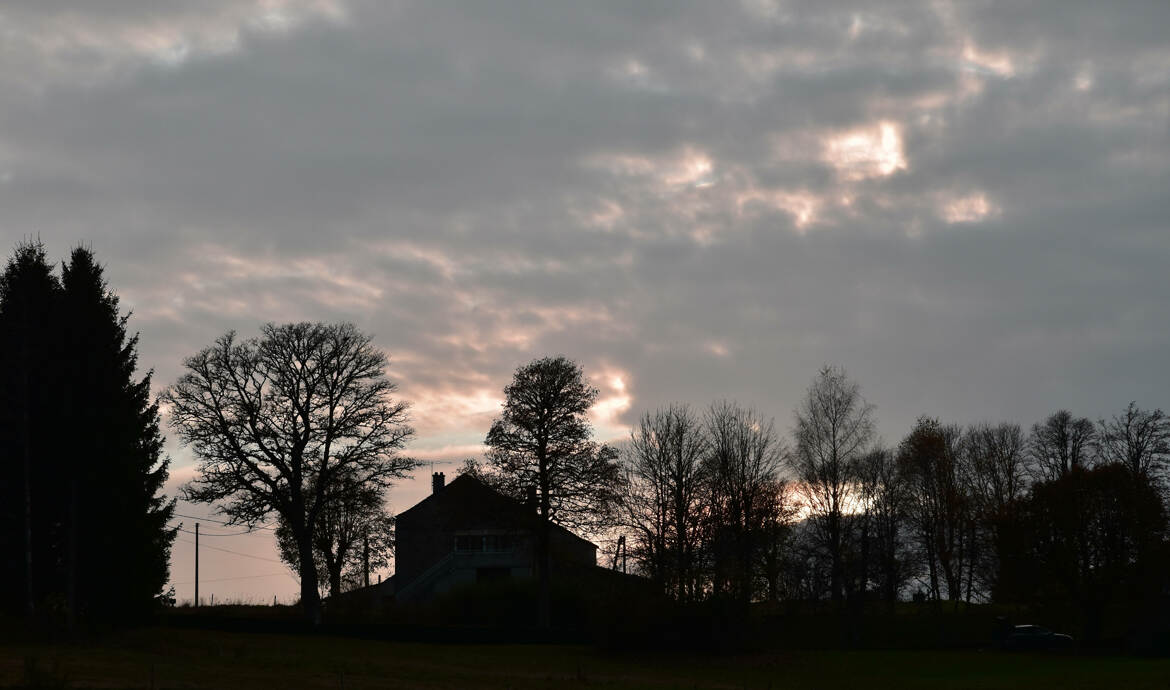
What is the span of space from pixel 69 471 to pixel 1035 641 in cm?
5426

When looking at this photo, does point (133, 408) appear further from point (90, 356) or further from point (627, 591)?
point (627, 591)

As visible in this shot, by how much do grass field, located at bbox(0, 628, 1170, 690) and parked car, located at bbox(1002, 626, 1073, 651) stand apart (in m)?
3.07

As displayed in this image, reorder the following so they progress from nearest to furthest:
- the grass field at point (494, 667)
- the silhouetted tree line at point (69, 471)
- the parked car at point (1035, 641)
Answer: the grass field at point (494, 667) < the silhouetted tree line at point (69, 471) < the parked car at point (1035, 641)

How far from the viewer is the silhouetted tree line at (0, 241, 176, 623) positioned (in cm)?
5009

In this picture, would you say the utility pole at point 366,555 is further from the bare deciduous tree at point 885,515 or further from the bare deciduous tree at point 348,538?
the bare deciduous tree at point 885,515

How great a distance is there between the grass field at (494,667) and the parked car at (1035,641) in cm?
307

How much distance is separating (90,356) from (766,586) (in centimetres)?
3836

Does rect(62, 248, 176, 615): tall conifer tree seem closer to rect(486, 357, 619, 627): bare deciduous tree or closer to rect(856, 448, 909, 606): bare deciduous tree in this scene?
rect(486, 357, 619, 627): bare deciduous tree

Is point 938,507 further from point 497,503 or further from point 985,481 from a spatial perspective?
point 497,503

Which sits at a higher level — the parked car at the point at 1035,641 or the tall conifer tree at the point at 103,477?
the tall conifer tree at the point at 103,477

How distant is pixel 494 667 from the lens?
49.2 m

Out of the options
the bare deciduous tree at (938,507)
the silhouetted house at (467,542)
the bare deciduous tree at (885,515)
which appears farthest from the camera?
the bare deciduous tree at (938,507)

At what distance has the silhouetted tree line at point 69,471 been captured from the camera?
50.1 m

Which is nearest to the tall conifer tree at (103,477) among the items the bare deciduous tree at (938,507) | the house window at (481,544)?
the house window at (481,544)
